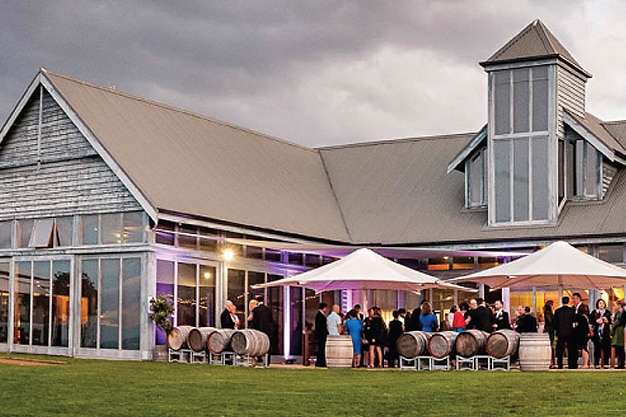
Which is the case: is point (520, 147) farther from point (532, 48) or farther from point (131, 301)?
point (131, 301)

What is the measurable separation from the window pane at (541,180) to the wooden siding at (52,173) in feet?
36.0

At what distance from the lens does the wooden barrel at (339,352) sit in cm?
2555

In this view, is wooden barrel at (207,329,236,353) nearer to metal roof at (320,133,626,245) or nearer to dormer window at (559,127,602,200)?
metal roof at (320,133,626,245)

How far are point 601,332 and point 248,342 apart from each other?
7609mm

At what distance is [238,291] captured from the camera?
101 ft

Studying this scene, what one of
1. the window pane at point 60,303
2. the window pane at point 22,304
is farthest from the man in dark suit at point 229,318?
the window pane at point 22,304

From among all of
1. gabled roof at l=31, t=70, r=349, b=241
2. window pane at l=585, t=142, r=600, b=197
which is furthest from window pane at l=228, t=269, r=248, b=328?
window pane at l=585, t=142, r=600, b=197

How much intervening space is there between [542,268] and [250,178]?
35.6 ft

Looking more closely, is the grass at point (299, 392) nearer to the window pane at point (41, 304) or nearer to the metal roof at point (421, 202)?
the window pane at point (41, 304)

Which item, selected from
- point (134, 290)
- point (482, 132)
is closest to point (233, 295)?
point (134, 290)

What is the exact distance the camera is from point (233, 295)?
3066 centimetres

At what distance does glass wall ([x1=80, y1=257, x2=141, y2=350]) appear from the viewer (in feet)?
93.1

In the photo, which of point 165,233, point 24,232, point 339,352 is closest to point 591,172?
point 339,352

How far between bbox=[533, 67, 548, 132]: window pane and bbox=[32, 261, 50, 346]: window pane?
13.3 metres
